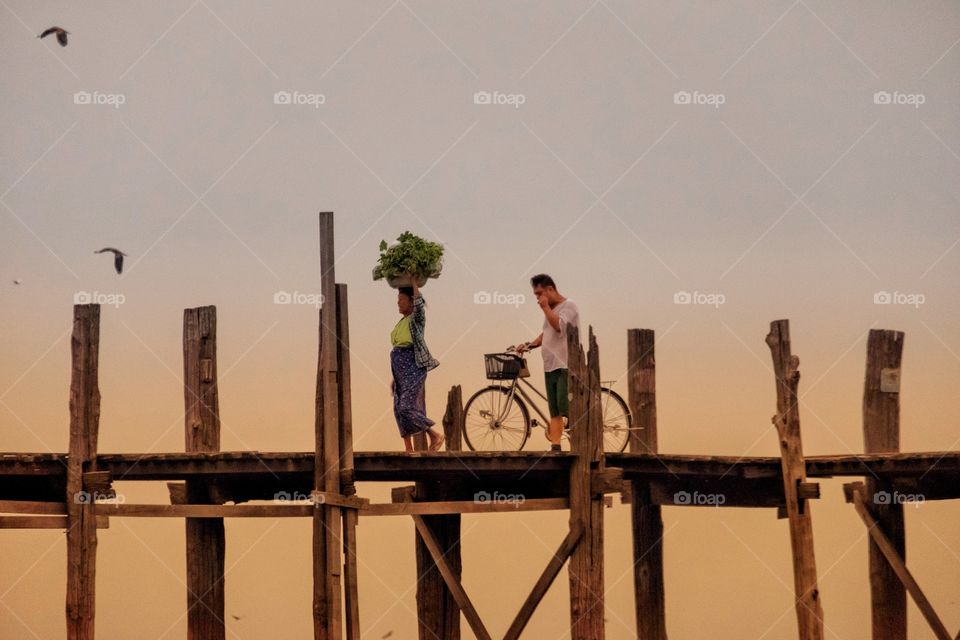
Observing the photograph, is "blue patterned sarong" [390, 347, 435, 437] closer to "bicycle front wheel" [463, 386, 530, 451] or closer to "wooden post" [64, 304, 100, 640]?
"bicycle front wheel" [463, 386, 530, 451]

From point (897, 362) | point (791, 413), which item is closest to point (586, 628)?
point (791, 413)

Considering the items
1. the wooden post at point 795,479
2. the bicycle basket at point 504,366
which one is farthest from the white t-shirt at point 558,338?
the wooden post at point 795,479

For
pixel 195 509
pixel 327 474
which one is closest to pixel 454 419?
pixel 327 474

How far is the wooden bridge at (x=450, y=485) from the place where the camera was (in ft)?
56.6

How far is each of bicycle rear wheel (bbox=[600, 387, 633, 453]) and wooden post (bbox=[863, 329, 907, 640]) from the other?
2.34 m

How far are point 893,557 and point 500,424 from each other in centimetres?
402

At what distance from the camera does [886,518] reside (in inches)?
758

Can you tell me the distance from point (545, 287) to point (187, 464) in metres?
3.77

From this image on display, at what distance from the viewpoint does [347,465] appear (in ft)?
56.5

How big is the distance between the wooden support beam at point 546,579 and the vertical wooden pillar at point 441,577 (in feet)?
3.66

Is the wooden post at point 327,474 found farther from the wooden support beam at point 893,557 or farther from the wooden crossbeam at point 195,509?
the wooden support beam at point 893,557

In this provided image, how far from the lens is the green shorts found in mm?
18688

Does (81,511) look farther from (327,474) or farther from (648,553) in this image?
(648,553)

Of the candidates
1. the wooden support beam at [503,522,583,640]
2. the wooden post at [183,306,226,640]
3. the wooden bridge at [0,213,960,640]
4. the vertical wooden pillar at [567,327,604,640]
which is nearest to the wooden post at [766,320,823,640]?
the wooden bridge at [0,213,960,640]
